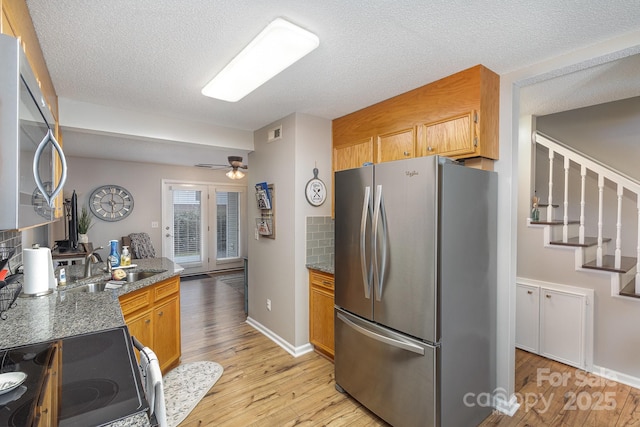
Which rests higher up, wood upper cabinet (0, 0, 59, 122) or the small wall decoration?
wood upper cabinet (0, 0, 59, 122)

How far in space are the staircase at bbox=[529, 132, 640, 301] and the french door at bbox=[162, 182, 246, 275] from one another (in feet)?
19.3

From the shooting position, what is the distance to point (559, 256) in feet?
9.37

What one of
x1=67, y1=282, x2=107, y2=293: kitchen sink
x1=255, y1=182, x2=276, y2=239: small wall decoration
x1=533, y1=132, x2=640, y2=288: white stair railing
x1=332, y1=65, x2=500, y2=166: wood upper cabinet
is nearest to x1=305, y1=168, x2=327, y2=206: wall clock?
x1=255, y1=182, x2=276, y2=239: small wall decoration

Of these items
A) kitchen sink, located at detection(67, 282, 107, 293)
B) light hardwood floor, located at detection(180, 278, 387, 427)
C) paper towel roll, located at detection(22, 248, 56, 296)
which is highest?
paper towel roll, located at detection(22, 248, 56, 296)

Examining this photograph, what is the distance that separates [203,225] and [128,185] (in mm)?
1625

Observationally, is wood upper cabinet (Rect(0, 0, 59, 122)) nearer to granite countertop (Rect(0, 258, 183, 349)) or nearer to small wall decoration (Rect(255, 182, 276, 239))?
granite countertop (Rect(0, 258, 183, 349))

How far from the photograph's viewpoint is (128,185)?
19.5ft

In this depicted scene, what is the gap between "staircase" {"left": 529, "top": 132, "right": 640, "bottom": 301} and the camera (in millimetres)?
2613

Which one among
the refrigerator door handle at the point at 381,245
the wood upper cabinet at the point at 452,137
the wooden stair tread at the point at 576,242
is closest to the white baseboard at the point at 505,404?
the refrigerator door handle at the point at 381,245

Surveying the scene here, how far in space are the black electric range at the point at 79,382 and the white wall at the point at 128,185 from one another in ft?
17.4

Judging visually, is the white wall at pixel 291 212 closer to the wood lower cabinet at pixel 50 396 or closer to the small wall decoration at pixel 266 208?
the small wall decoration at pixel 266 208

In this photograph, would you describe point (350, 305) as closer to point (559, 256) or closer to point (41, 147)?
point (41, 147)

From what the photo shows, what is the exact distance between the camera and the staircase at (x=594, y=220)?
8.57 feet

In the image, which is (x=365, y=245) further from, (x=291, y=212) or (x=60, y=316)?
(x=60, y=316)
